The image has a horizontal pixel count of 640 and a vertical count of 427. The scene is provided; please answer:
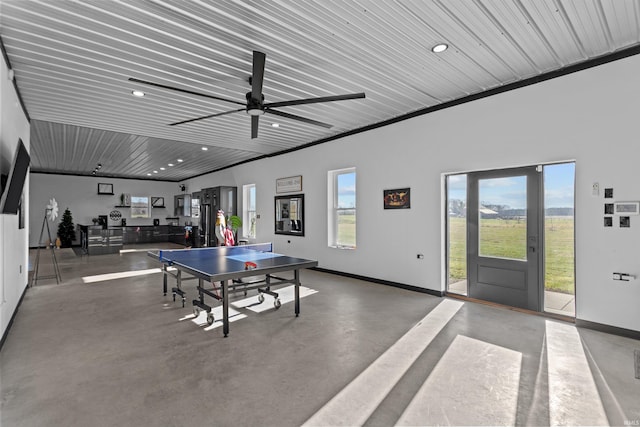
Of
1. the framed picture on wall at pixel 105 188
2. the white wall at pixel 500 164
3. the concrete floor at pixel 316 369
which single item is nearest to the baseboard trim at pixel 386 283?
the white wall at pixel 500 164

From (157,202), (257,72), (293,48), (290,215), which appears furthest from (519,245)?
(157,202)

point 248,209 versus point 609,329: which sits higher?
point 248,209

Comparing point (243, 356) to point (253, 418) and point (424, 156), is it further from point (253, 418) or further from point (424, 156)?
point (424, 156)

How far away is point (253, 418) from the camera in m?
2.01

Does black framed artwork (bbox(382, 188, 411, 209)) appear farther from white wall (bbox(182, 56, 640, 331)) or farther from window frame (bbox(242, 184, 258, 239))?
window frame (bbox(242, 184, 258, 239))

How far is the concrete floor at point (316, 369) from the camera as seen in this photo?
2045mm

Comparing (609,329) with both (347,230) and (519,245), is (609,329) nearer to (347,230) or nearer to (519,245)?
(519,245)

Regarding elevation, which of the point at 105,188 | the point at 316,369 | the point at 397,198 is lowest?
the point at 316,369

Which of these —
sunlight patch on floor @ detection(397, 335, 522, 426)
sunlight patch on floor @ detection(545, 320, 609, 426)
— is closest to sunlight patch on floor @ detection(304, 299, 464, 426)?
sunlight patch on floor @ detection(397, 335, 522, 426)

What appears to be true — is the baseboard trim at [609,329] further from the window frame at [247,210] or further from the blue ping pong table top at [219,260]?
the window frame at [247,210]

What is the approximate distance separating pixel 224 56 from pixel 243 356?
300 centimetres

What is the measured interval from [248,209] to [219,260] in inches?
227

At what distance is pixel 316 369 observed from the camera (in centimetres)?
263

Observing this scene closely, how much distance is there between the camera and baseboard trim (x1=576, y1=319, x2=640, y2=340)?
319 centimetres
